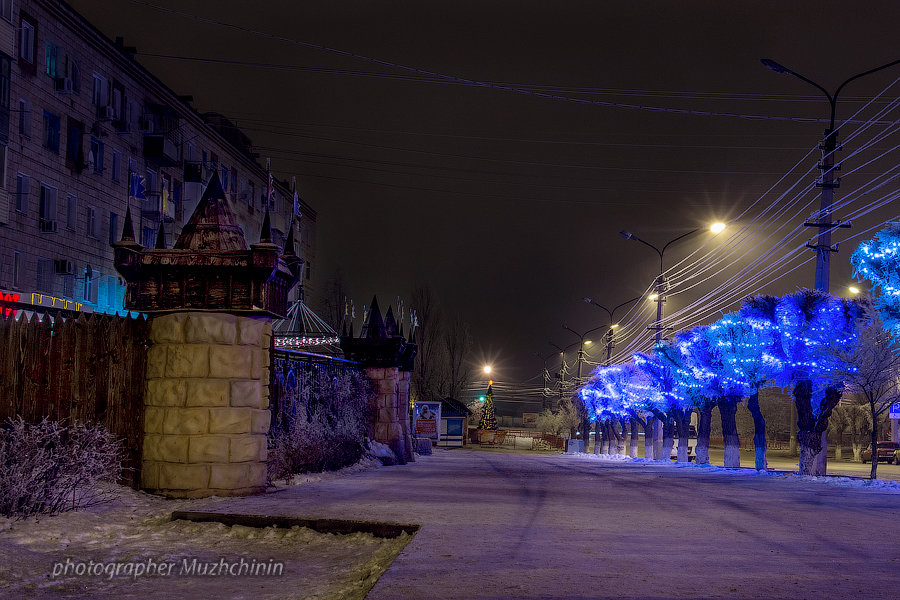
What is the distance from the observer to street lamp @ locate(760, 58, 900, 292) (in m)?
25.1

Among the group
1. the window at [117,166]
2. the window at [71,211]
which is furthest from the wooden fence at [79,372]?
the window at [117,166]

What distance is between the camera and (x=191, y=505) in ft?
A: 36.8

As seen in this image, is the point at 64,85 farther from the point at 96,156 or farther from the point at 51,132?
the point at 96,156

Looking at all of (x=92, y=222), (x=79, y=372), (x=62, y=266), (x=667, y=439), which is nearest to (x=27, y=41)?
(x=92, y=222)

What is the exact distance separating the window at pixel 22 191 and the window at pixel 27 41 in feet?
14.2

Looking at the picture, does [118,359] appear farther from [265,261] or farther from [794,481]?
[794,481]

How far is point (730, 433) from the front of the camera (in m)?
36.2

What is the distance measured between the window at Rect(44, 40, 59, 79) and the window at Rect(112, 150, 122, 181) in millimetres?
6231

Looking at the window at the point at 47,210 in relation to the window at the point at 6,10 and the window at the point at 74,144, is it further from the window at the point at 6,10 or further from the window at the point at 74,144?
the window at the point at 6,10

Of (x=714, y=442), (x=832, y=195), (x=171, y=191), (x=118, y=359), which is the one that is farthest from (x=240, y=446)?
(x=714, y=442)

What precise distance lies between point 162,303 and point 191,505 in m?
3.07

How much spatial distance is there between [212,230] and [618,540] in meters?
7.50

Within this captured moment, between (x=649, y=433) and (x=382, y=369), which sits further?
(x=649, y=433)

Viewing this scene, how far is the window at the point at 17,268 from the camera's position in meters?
33.1
